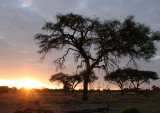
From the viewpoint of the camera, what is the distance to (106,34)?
19641 millimetres

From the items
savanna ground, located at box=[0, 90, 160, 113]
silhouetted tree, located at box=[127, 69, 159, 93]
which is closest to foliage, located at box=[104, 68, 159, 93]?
silhouetted tree, located at box=[127, 69, 159, 93]

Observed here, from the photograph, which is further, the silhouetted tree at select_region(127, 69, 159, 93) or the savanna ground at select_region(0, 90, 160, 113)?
the silhouetted tree at select_region(127, 69, 159, 93)

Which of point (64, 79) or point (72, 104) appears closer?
point (72, 104)

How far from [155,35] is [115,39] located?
3.80 m

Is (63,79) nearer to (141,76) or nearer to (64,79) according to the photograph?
(64,79)

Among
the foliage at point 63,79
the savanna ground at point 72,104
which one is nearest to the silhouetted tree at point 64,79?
the foliage at point 63,79

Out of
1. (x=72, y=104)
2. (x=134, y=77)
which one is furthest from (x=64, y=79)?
(x=72, y=104)

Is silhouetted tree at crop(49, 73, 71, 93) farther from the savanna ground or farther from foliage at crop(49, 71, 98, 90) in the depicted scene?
the savanna ground

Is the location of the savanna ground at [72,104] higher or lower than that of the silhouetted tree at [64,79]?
lower

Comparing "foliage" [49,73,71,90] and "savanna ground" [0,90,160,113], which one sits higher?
"foliage" [49,73,71,90]

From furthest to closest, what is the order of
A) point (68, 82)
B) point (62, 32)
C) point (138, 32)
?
point (68, 82) < point (62, 32) < point (138, 32)

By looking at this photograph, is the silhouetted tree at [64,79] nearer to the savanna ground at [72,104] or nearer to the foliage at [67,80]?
the foliage at [67,80]

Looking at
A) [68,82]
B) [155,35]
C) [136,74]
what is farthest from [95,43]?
[68,82]

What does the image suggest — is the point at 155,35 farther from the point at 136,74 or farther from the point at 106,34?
the point at 136,74
